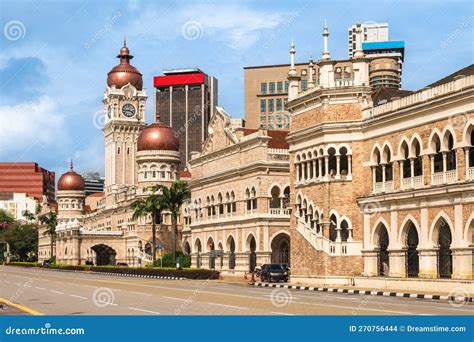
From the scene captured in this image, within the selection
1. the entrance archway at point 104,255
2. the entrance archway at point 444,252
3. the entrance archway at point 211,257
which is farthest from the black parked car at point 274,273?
the entrance archway at point 104,255

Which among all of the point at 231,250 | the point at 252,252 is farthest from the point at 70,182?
the point at 252,252

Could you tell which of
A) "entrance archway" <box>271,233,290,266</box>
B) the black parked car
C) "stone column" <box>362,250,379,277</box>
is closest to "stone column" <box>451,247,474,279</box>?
"stone column" <box>362,250,379,277</box>

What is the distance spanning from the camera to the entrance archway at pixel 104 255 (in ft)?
341

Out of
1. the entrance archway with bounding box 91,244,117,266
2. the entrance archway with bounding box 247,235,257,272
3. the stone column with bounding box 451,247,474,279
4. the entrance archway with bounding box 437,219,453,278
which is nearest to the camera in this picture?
the stone column with bounding box 451,247,474,279

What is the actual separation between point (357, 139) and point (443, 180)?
7937 mm

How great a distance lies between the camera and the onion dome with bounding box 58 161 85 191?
13150cm

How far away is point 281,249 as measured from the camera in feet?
210

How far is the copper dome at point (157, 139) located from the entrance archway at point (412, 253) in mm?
56524

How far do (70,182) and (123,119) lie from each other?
17.3m

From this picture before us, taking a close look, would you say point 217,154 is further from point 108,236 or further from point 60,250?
point 60,250

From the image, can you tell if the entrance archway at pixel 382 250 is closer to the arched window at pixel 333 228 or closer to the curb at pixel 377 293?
the arched window at pixel 333 228

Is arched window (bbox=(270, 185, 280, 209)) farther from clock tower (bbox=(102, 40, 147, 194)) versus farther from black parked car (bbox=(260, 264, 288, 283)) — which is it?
clock tower (bbox=(102, 40, 147, 194))

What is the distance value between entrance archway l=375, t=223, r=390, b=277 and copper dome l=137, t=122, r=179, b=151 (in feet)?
178

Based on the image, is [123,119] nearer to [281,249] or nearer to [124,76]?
[124,76]
